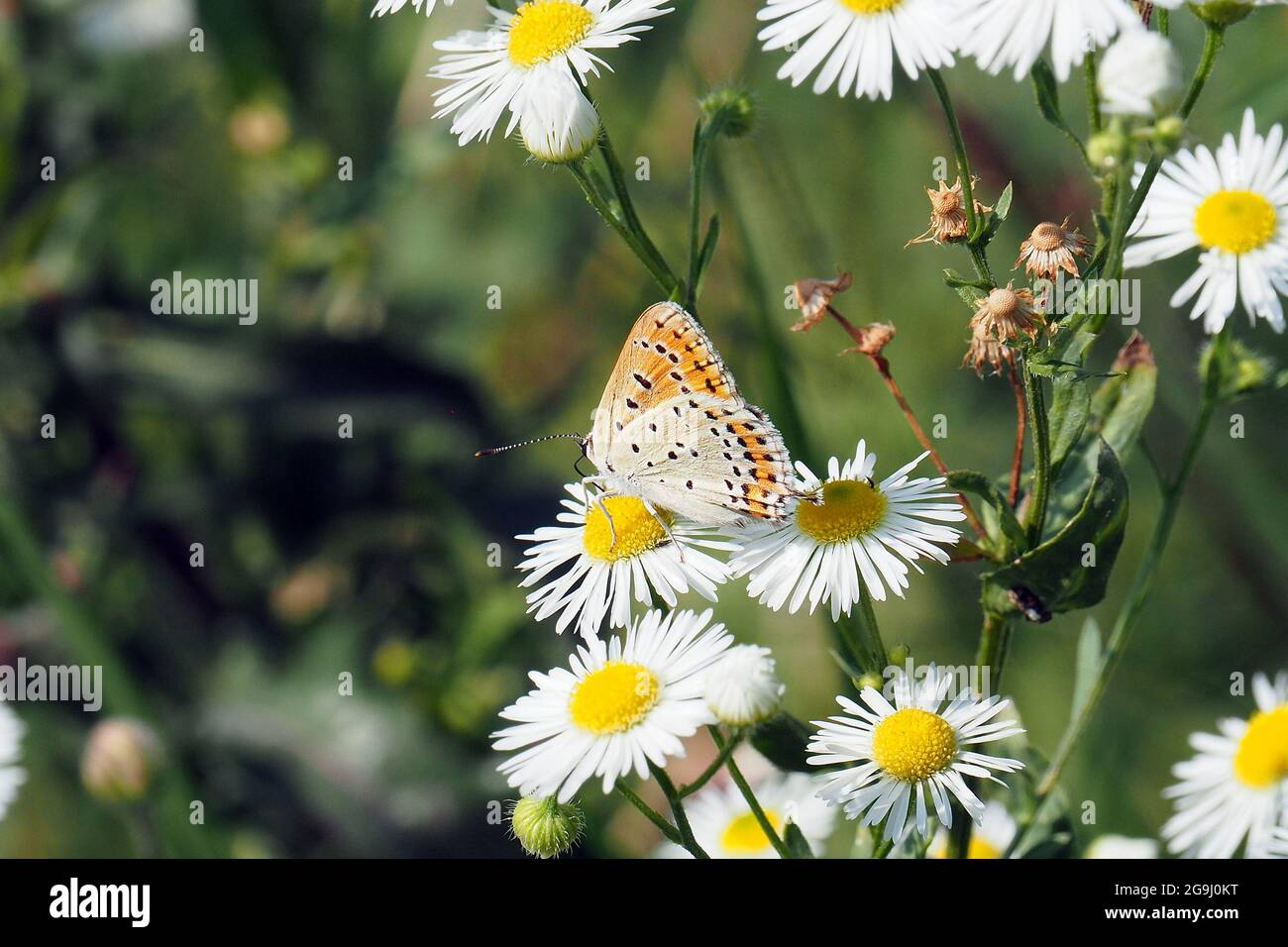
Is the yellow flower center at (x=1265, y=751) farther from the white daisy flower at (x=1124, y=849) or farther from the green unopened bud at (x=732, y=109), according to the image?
the green unopened bud at (x=732, y=109)

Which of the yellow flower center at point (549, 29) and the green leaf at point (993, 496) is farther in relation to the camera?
the yellow flower center at point (549, 29)

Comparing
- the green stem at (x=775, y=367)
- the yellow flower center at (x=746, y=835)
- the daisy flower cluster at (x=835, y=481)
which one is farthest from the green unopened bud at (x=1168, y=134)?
the yellow flower center at (x=746, y=835)

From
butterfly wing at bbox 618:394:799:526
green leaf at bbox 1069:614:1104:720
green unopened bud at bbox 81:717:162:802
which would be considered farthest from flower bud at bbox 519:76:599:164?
green unopened bud at bbox 81:717:162:802

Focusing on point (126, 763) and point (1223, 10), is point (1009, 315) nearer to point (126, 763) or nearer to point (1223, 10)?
point (1223, 10)

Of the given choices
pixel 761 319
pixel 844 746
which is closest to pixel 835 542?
pixel 844 746

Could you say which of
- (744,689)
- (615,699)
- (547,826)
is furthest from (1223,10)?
(547,826)

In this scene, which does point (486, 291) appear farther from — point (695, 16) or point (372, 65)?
point (695, 16)
